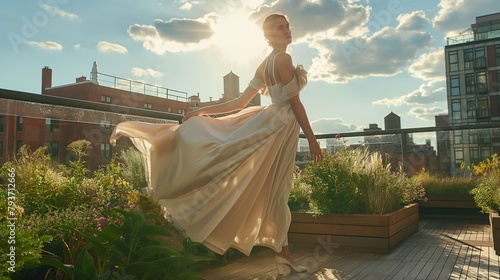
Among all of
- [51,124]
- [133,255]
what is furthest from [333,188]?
[51,124]

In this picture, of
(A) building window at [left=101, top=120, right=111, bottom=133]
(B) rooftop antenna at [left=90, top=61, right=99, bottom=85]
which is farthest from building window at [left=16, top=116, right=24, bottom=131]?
(B) rooftop antenna at [left=90, top=61, right=99, bottom=85]

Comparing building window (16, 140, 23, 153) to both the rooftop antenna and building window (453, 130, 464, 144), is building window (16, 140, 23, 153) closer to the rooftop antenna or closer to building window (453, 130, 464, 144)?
building window (453, 130, 464, 144)

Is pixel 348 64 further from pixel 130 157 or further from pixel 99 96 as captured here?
pixel 99 96

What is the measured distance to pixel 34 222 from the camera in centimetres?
226

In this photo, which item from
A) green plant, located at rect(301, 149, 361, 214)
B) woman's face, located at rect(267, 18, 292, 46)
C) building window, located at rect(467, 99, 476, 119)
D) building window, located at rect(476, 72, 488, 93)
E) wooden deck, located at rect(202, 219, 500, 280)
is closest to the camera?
wooden deck, located at rect(202, 219, 500, 280)

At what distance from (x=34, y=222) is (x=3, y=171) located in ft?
3.88

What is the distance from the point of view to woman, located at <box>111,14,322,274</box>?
2.70m

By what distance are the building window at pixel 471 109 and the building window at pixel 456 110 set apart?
3.66 ft

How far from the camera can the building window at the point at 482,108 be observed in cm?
4825

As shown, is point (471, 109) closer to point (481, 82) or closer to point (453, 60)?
point (481, 82)

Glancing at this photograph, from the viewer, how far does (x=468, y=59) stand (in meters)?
50.2

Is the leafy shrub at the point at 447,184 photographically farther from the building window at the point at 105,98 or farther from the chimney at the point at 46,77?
the chimney at the point at 46,77

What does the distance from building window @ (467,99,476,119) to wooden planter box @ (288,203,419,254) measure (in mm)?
51518

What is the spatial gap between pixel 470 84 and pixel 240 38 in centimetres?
5368
